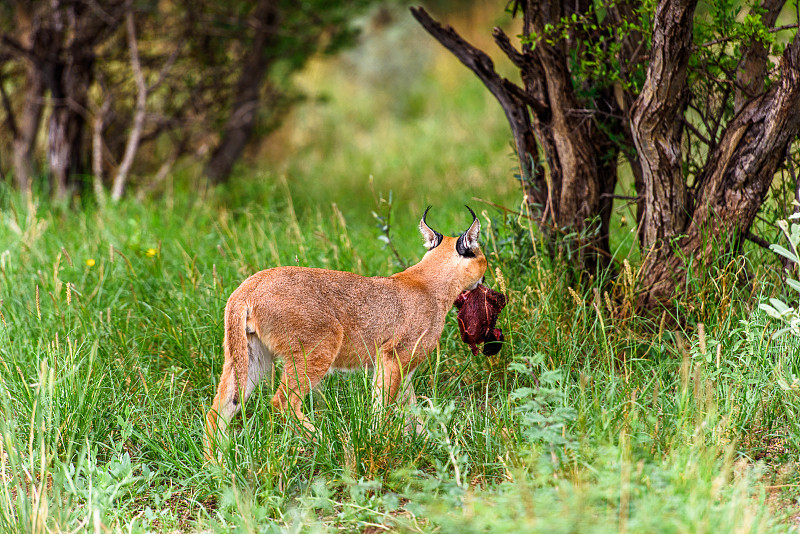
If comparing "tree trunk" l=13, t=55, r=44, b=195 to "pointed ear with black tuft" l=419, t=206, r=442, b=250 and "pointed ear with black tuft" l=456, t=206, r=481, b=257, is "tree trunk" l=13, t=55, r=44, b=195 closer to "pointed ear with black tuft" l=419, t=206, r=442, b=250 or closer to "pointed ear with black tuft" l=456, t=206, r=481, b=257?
"pointed ear with black tuft" l=419, t=206, r=442, b=250

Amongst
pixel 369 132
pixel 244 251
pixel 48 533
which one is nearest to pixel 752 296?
pixel 244 251

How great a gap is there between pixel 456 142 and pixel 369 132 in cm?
249

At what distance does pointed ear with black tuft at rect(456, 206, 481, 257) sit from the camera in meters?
4.14

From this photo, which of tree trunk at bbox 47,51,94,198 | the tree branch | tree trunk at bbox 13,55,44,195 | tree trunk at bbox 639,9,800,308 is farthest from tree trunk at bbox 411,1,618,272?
tree trunk at bbox 13,55,44,195

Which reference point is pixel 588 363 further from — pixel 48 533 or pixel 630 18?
pixel 48 533

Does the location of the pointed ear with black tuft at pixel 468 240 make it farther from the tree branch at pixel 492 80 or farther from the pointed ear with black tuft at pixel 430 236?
the tree branch at pixel 492 80

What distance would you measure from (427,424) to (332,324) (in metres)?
0.77

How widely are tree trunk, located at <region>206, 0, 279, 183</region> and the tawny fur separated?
5.50 meters

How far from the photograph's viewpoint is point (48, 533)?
3.04m

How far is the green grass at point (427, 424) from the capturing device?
299 centimetres

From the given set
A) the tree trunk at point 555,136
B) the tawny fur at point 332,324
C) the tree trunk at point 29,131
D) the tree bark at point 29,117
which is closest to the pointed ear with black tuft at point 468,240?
the tawny fur at point 332,324

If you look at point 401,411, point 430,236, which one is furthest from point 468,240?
point 401,411

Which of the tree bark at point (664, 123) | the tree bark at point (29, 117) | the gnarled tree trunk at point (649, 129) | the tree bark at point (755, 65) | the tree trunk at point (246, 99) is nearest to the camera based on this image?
Answer: the tree bark at point (664, 123)

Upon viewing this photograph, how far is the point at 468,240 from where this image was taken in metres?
4.19
